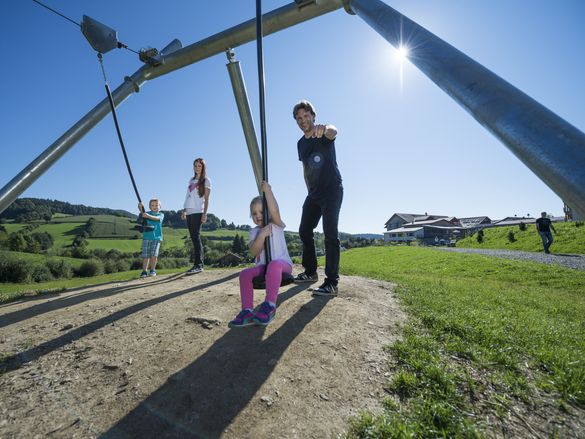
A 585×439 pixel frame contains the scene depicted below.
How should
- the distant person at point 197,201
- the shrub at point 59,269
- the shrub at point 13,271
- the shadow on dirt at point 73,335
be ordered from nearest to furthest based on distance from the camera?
1. the shadow on dirt at point 73,335
2. the distant person at point 197,201
3. the shrub at point 13,271
4. the shrub at point 59,269

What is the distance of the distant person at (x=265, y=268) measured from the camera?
3.14 meters

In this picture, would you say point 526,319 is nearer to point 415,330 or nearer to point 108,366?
point 415,330

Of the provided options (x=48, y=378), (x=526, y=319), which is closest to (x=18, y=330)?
(x=48, y=378)

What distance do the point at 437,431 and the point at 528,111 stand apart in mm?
1855

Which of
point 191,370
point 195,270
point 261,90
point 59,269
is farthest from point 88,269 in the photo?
point 261,90

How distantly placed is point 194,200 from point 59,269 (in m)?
26.3

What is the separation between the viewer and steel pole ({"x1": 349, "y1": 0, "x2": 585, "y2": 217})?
801mm

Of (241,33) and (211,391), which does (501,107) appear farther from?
(241,33)

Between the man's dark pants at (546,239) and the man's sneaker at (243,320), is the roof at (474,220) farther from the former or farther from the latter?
the man's sneaker at (243,320)

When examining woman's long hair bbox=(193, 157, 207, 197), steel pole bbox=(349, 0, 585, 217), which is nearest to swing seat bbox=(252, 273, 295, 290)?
steel pole bbox=(349, 0, 585, 217)

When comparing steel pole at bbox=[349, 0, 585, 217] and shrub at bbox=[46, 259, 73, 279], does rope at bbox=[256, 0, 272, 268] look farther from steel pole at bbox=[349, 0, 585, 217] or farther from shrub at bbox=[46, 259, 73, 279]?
shrub at bbox=[46, 259, 73, 279]

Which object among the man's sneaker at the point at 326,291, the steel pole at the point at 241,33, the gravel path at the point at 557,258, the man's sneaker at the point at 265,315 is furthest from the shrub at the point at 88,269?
the gravel path at the point at 557,258

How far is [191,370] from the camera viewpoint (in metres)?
2.39

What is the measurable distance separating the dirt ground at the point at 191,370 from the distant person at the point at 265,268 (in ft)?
0.51
